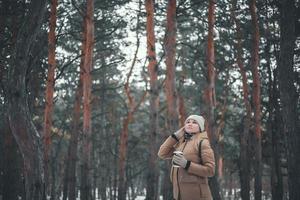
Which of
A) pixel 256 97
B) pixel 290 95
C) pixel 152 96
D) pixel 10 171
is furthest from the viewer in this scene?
pixel 256 97

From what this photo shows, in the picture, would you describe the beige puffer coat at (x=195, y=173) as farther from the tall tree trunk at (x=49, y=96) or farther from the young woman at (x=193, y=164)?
the tall tree trunk at (x=49, y=96)

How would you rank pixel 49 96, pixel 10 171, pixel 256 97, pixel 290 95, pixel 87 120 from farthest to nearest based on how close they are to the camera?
pixel 256 97
pixel 10 171
pixel 87 120
pixel 49 96
pixel 290 95

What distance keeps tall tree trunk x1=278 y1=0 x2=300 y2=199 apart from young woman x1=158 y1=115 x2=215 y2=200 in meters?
4.57

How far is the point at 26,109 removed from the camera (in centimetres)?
516

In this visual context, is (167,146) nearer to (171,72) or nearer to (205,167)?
(205,167)

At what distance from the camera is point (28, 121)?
16.8 ft

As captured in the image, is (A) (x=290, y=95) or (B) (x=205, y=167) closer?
(B) (x=205, y=167)

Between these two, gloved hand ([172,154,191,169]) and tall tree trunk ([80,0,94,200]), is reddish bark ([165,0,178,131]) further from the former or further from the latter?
gloved hand ([172,154,191,169])

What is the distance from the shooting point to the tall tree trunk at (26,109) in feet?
16.6

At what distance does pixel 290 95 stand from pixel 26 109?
5819 millimetres

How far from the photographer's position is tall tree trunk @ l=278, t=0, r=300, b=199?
7.82m

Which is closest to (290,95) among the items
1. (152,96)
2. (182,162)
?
(152,96)

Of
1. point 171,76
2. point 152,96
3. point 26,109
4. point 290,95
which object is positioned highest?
point 171,76

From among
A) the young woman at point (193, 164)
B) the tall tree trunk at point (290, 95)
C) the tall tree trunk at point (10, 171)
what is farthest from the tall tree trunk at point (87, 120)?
the young woman at point (193, 164)
